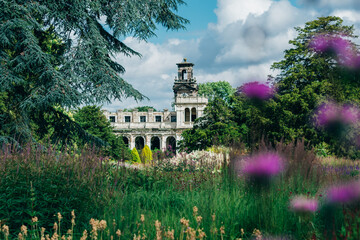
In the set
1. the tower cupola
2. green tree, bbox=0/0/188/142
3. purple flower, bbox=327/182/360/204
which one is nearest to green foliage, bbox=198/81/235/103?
the tower cupola

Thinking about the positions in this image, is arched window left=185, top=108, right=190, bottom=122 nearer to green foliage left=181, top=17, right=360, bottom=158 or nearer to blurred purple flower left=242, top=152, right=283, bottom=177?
green foliage left=181, top=17, right=360, bottom=158

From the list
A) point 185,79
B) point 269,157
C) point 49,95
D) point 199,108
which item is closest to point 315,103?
point 49,95

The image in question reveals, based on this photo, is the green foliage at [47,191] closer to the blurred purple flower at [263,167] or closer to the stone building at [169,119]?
the blurred purple flower at [263,167]

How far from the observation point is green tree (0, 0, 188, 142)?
7.95 meters

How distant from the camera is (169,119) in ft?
162

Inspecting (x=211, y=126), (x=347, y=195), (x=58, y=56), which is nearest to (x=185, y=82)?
(x=211, y=126)

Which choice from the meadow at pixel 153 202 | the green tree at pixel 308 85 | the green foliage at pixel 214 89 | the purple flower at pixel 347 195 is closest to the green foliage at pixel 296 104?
the green tree at pixel 308 85

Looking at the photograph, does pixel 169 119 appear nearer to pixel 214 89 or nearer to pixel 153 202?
pixel 214 89

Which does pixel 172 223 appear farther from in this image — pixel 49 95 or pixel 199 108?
pixel 199 108

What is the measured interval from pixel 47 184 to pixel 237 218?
2.39 meters

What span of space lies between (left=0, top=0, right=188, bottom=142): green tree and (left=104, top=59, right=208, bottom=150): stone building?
114 ft

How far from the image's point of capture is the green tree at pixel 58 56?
313 inches

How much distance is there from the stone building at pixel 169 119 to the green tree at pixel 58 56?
114 feet

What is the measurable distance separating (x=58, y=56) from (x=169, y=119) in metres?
40.2
